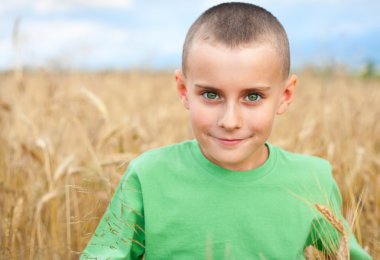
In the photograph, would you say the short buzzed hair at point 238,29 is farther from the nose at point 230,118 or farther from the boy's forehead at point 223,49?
the nose at point 230,118

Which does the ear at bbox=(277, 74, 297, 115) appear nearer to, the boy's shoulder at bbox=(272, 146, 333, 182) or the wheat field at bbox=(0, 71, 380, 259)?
the boy's shoulder at bbox=(272, 146, 333, 182)

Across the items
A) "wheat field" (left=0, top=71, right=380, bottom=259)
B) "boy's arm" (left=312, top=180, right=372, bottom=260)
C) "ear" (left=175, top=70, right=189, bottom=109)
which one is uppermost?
"ear" (left=175, top=70, right=189, bottom=109)

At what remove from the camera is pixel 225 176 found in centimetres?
146

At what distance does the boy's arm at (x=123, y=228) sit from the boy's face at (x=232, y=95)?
0.25 m

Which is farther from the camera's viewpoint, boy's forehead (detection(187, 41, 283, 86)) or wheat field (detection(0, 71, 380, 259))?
wheat field (detection(0, 71, 380, 259))

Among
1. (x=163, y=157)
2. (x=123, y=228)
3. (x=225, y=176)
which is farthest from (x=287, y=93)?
(x=123, y=228)

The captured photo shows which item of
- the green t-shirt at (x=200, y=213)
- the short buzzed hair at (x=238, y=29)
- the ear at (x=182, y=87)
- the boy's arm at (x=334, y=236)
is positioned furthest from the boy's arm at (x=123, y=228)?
the boy's arm at (x=334, y=236)

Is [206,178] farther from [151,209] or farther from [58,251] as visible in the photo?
[58,251]

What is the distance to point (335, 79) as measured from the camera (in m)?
6.10

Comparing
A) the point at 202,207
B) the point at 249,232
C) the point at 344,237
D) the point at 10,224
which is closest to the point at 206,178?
the point at 202,207

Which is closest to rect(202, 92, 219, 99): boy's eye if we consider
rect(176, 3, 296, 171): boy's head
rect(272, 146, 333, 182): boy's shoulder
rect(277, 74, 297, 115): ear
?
rect(176, 3, 296, 171): boy's head

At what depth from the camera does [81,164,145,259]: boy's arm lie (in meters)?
1.39

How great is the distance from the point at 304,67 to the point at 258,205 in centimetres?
634

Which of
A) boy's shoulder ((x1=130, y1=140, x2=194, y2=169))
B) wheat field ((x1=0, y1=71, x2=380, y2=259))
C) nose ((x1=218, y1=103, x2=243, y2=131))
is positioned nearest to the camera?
nose ((x1=218, y1=103, x2=243, y2=131))
